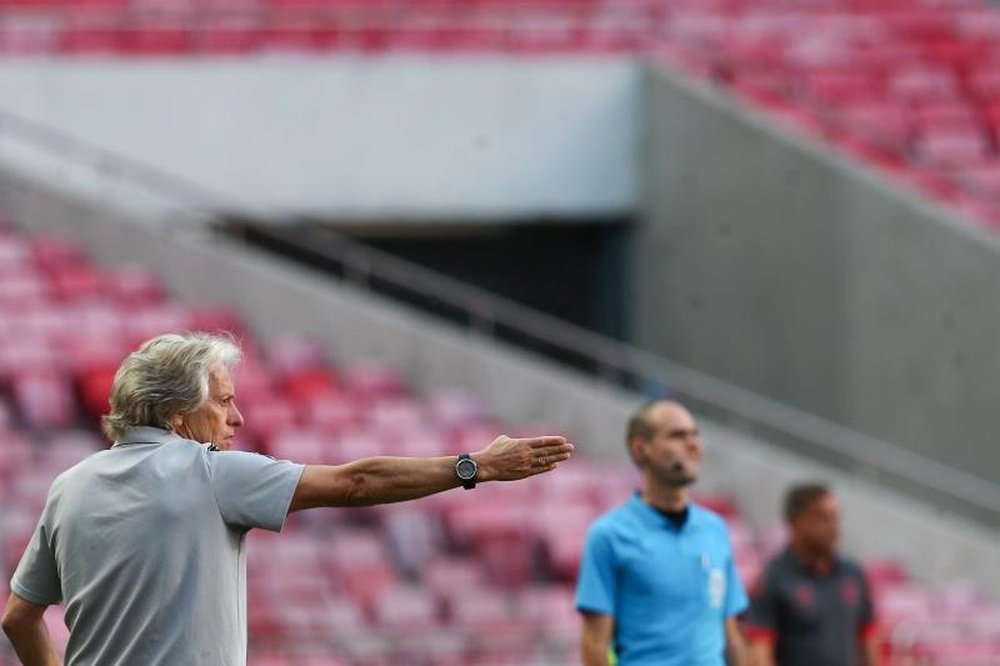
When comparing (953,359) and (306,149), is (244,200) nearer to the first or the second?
(306,149)

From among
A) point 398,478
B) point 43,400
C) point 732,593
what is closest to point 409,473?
point 398,478

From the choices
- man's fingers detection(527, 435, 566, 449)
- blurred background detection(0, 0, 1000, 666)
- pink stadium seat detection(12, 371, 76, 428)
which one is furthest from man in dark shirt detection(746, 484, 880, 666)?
pink stadium seat detection(12, 371, 76, 428)

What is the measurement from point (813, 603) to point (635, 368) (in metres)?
8.20

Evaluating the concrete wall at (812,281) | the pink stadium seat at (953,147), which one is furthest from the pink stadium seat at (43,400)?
the pink stadium seat at (953,147)

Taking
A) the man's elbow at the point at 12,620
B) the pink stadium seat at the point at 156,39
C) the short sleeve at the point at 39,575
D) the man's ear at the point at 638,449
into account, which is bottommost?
the pink stadium seat at the point at 156,39

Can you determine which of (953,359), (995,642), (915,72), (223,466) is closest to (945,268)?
(953,359)

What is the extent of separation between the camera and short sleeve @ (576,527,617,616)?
6.71m

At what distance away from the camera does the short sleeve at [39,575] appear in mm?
4629

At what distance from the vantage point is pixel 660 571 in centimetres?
672

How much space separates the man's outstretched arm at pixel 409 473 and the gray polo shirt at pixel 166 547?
0.16 feet

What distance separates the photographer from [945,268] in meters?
15.2

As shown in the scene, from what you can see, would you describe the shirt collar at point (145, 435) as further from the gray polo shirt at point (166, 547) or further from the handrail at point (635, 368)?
the handrail at point (635, 368)

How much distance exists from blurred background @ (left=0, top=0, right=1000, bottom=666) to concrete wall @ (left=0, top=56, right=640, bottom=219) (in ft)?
0.07

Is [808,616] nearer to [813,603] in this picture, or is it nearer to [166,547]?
[813,603]
